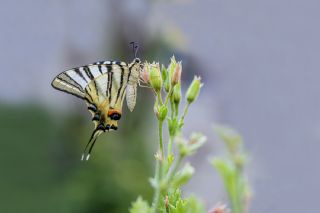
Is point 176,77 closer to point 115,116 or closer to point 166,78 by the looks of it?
point 166,78

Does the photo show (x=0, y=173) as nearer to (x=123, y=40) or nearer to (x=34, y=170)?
(x=34, y=170)

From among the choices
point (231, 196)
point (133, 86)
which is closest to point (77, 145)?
point (133, 86)

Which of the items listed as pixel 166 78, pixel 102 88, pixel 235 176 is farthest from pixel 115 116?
pixel 235 176

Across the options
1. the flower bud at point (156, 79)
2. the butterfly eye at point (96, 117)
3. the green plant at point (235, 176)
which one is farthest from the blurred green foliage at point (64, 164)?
the green plant at point (235, 176)

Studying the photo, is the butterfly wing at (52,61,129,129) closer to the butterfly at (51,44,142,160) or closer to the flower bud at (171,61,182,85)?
the butterfly at (51,44,142,160)

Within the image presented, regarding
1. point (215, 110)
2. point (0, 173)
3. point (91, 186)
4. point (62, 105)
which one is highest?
point (62, 105)

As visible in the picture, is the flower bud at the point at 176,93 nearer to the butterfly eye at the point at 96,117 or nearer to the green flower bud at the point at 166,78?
the green flower bud at the point at 166,78

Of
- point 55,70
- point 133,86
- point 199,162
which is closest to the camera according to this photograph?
point 133,86

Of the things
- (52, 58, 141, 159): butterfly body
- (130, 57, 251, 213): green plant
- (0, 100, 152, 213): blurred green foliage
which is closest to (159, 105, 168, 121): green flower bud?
(130, 57, 251, 213): green plant
